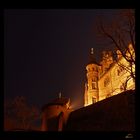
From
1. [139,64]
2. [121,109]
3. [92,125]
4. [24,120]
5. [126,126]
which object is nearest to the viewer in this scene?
[139,64]

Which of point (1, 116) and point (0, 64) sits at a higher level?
point (0, 64)

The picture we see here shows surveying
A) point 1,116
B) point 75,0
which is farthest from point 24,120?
point 75,0

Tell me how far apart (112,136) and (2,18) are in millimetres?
1905

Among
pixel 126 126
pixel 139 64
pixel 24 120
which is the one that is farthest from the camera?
pixel 126 126

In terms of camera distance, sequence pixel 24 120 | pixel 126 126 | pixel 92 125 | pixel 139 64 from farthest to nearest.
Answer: pixel 92 125
pixel 126 126
pixel 24 120
pixel 139 64

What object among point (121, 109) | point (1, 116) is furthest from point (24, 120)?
point (121, 109)

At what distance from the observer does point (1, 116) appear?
4.08 metres

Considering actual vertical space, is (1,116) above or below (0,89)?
below

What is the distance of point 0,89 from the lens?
4.10m

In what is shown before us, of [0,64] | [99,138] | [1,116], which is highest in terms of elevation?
[0,64]

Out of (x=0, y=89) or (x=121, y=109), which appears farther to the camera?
(x=121, y=109)

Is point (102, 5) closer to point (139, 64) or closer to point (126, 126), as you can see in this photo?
point (139, 64)

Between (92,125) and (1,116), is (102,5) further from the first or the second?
(92,125)

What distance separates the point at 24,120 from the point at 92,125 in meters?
4.34
